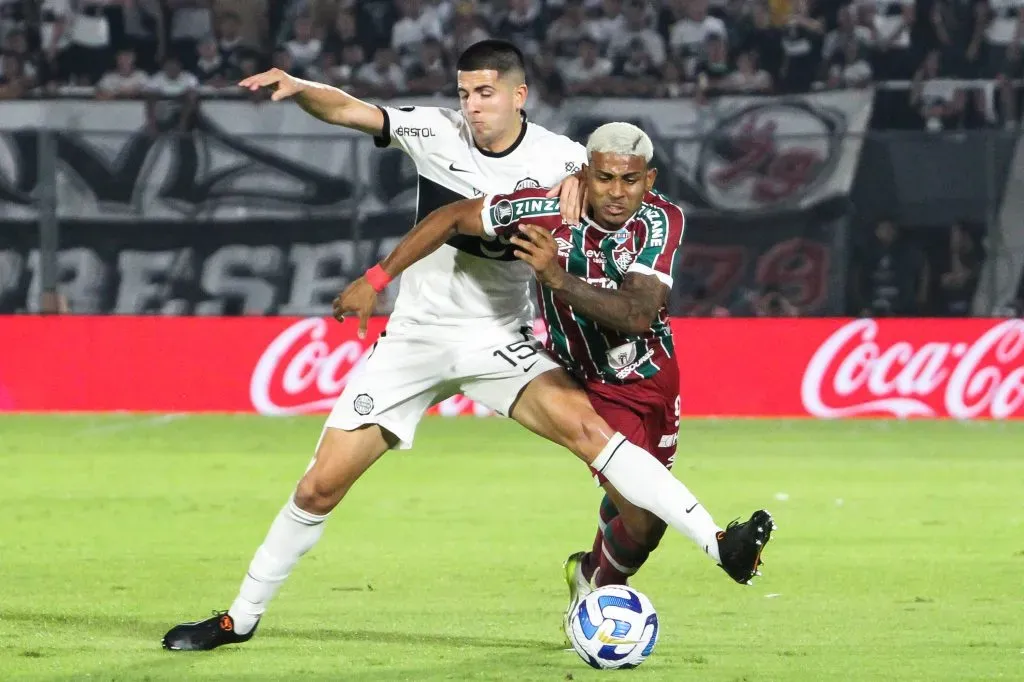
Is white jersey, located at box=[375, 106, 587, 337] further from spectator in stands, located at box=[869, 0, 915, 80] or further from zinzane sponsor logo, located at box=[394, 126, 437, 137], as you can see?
spectator in stands, located at box=[869, 0, 915, 80]

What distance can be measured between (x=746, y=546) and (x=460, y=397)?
33.2 ft

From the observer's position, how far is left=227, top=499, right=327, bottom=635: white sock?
19.6 ft

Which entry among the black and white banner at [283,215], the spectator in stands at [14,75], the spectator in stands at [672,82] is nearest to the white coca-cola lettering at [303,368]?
the black and white banner at [283,215]

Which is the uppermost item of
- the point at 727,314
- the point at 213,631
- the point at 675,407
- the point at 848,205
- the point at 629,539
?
the point at 675,407

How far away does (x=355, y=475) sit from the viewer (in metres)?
6.02

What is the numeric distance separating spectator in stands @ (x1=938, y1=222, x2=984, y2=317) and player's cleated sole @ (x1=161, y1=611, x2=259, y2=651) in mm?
10639

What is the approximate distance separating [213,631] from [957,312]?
10.8 meters

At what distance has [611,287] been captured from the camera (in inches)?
233

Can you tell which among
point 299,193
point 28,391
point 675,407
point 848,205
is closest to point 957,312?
point 848,205

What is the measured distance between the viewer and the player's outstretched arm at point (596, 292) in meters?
5.54

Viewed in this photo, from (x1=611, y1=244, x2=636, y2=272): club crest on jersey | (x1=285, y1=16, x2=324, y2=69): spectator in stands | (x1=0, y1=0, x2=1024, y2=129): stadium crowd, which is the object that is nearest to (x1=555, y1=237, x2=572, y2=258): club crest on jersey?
(x1=611, y1=244, x2=636, y2=272): club crest on jersey

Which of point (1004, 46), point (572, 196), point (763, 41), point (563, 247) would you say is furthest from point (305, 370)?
point (572, 196)

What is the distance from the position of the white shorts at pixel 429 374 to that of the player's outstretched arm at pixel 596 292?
574 mm

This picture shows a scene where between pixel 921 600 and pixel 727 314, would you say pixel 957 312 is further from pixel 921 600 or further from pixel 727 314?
pixel 921 600
